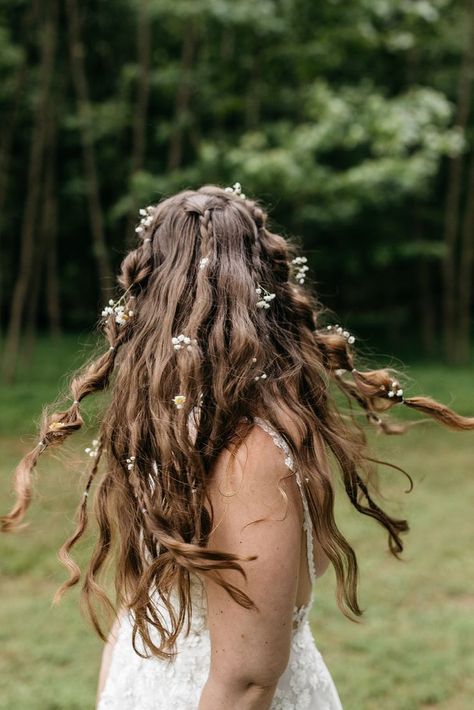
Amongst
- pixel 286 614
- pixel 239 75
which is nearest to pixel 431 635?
pixel 286 614

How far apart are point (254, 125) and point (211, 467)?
11.6 m

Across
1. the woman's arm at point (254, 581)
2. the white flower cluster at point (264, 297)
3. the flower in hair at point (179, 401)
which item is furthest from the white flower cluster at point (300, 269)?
the woman's arm at point (254, 581)

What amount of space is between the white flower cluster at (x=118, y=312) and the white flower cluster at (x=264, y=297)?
32 centimetres

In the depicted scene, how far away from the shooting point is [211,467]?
1.62 meters

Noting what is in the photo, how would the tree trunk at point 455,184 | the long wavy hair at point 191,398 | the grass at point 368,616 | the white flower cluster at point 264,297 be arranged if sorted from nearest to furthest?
the long wavy hair at point 191,398 → the white flower cluster at point 264,297 → the grass at point 368,616 → the tree trunk at point 455,184

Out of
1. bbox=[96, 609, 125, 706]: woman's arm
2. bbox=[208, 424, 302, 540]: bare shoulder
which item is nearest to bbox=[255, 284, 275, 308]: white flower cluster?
bbox=[208, 424, 302, 540]: bare shoulder

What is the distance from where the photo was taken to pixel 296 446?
162 centimetres

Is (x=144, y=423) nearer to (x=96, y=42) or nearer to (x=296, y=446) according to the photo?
(x=296, y=446)

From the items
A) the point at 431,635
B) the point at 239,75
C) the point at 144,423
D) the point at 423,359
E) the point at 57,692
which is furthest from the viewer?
the point at 423,359

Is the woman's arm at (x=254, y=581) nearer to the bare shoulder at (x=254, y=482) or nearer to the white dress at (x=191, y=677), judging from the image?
the bare shoulder at (x=254, y=482)

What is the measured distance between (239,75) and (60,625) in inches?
392

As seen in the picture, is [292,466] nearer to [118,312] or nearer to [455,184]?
[118,312]

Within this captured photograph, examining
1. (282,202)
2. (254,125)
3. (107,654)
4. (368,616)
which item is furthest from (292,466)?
(282,202)

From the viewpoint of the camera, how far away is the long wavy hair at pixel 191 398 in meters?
1.65
